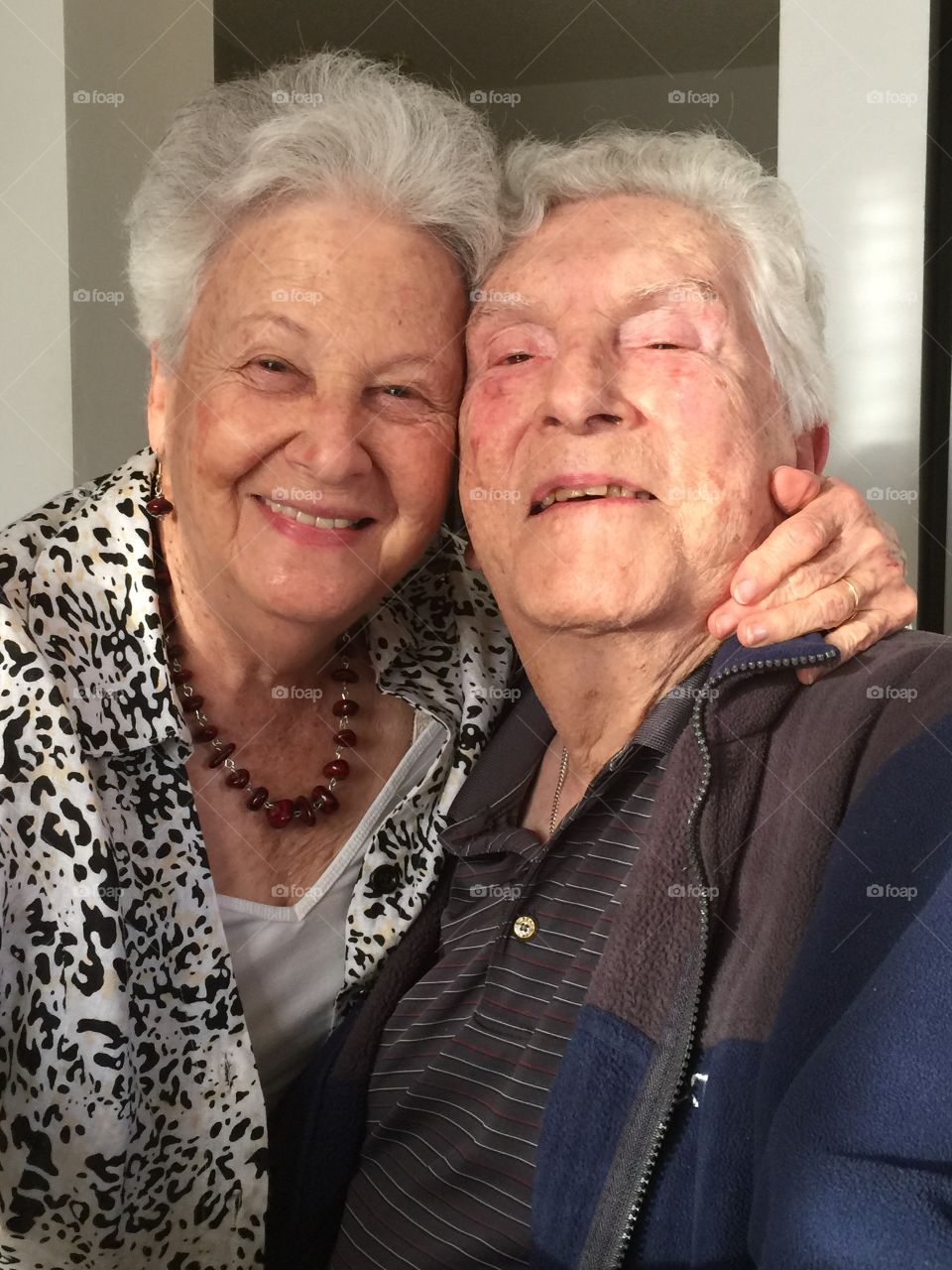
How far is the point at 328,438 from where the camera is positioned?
4.59 ft

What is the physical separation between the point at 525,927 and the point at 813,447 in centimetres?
66

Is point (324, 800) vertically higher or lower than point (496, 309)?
lower

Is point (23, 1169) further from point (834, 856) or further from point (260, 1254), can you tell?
point (834, 856)

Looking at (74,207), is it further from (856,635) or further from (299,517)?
(856,635)

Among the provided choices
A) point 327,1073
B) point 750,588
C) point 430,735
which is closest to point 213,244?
point 430,735

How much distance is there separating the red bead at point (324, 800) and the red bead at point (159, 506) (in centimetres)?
37

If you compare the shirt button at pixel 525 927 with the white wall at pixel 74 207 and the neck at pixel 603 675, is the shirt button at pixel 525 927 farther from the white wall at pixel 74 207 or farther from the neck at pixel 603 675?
the white wall at pixel 74 207

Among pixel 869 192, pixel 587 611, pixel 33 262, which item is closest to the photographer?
pixel 587 611

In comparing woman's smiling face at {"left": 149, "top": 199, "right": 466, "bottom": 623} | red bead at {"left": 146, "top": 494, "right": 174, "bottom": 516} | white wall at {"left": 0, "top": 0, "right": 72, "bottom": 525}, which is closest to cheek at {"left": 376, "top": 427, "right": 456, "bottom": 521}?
woman's smiling face at {"left": 149, "top": 199, "right": 466, "bottom": 623}

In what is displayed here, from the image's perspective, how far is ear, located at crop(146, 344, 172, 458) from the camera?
1.52 m

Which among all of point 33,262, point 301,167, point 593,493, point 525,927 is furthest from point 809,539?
point 33,262

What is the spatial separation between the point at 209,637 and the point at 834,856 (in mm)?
789

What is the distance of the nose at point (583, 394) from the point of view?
1.34 metres

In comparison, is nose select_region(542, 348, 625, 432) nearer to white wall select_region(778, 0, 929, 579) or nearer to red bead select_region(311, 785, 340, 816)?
red bead select_region(311, 785, 340, 816)
